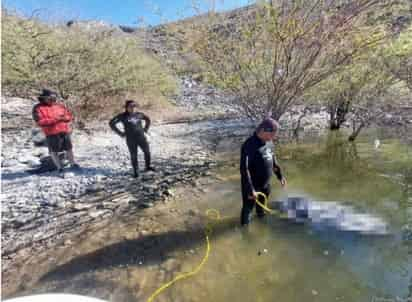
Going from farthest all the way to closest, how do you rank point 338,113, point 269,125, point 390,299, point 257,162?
point 338,113
point 257,162
point 269,125
point 390,299

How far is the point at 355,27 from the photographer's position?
5.05 meters

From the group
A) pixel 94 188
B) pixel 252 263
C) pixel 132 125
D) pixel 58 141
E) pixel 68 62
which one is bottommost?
pixel 252 263

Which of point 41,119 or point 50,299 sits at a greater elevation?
point 41,119

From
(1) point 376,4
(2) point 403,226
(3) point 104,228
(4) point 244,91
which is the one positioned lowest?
(2) point 403,226

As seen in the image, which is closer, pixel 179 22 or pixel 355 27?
pixel 355 27

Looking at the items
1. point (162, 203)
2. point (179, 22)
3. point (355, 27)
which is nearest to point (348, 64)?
point (355, 27)

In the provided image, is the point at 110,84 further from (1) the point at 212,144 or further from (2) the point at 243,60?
(2) the point at 243,60

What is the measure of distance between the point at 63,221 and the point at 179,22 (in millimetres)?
4691

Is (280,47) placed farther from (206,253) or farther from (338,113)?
(338,113)

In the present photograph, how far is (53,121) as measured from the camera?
19.4 ft

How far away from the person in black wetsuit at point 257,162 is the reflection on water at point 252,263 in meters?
0.69

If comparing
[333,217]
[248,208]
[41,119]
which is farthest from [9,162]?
[333,217]

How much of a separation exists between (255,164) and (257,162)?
0.04 metres

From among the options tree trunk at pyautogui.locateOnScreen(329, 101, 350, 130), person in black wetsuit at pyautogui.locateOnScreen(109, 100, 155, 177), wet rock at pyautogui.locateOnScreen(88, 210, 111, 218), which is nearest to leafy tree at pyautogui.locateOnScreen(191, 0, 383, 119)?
person in black wetsuit at pyautogui.locateOnScreen(109, 100, 155, 177)
